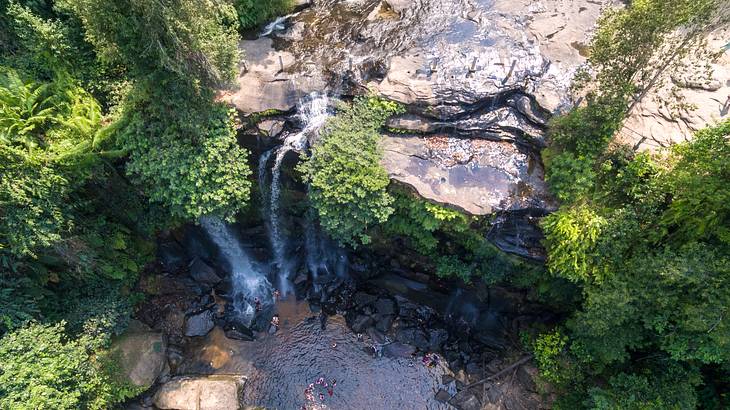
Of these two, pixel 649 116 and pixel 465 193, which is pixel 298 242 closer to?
pixel 465 193

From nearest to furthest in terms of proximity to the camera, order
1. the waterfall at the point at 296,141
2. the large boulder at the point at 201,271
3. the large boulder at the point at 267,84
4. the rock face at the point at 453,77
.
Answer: the rock face at the point at 453,77 < the waterfall at the point at 296,141 < the large boulder at the point at 267,84 < the large boulder at the point at 201,271

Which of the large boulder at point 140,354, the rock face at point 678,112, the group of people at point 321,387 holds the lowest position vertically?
the group of people at point 321,387

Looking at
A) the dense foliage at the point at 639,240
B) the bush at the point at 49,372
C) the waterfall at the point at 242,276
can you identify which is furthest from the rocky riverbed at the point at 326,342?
the dense foliage at the point at 639,240

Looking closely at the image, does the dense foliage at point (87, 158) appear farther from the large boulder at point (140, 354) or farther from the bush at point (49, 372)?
the large boulder at point (140, 354)

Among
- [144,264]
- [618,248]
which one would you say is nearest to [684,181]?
[618,248]

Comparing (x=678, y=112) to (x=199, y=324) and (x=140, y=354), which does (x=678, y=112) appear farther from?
(x=140, y=354)

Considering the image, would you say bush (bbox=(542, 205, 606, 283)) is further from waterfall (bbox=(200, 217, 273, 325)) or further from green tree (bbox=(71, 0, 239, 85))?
waterfall (bbox=(200, 217, 273, 325))
